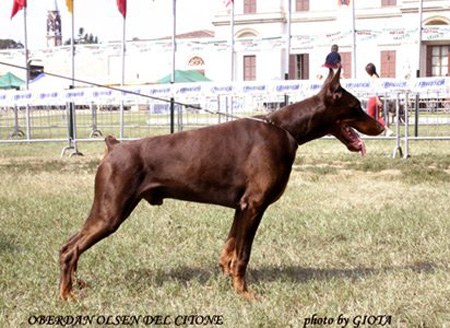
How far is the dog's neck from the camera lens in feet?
17.3

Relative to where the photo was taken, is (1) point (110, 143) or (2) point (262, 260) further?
(2) point (262, 260)

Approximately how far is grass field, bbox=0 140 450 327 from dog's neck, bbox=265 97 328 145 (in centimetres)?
111

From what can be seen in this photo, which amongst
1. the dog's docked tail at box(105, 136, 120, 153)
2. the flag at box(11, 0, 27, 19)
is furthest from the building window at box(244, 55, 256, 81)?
the dog's docked tail at box(105, 136, 120, 153)

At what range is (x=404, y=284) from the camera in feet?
17.3

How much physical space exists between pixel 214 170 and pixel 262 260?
1386 millimetres

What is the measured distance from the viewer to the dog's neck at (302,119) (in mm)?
5266

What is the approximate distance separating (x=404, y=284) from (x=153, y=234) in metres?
2.76

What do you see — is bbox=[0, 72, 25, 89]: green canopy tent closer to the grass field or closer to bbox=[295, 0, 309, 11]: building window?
bbox=[295, 0, 309, 11]: building window

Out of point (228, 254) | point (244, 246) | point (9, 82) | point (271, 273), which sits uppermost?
point (9, 82)

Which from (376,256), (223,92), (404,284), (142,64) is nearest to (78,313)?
(404,284)

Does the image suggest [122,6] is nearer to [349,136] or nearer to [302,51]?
[349,136]

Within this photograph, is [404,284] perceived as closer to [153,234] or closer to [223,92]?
[153,234]

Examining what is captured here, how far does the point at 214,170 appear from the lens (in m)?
5.09

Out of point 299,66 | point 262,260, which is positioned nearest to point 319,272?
point 262,260
